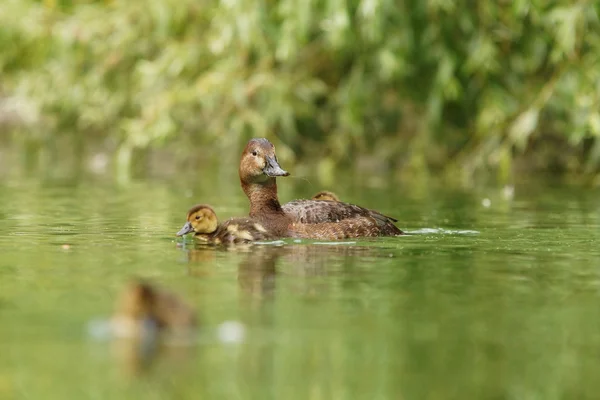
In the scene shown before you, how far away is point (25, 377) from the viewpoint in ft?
17.4

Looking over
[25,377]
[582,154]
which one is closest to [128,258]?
[25,377]

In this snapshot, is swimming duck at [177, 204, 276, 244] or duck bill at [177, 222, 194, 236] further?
duck bill at [177, 222, 194, 236]

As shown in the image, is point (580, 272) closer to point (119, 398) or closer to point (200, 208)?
point (200, 208)

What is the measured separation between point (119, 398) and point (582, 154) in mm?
16050

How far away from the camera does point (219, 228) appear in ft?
33.7

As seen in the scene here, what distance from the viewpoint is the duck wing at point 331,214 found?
1038 centimetres

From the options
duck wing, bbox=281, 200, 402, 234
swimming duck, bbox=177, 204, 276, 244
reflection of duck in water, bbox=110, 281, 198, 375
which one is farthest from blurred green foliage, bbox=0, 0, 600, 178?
reflection of duck in water, bbox=110, 281, 198, 375

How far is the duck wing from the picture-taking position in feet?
34.1

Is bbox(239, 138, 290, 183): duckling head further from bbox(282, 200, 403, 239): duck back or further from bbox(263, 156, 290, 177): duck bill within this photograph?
bbox(282, 200, 403, 239): duck back

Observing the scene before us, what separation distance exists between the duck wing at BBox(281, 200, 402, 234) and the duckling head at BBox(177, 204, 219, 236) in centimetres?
68

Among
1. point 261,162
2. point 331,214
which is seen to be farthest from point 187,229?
point 331,214

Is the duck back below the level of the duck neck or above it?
below

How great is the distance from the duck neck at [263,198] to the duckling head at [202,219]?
0.47 metres

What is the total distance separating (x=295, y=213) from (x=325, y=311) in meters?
3.79
